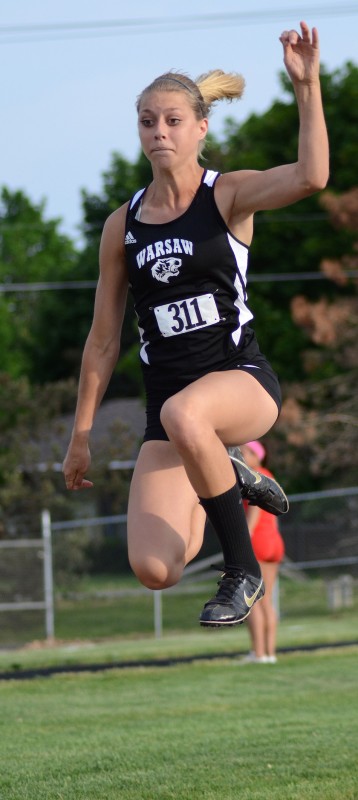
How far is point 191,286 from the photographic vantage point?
17.7 ft

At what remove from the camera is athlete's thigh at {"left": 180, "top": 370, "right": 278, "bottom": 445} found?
5156mm

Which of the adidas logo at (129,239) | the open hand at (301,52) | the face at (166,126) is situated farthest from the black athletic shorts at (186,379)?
the open hand at (301,52)

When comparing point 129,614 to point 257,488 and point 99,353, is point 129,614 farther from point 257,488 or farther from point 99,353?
point 99,353

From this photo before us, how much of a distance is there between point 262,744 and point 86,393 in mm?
2380

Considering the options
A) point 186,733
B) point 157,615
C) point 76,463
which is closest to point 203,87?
point 76,463

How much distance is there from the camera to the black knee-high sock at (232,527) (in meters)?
5.35

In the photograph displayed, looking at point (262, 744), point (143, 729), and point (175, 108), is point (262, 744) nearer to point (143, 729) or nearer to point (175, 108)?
point (143, 729)

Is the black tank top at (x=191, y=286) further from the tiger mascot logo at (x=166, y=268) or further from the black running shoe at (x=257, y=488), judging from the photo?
the black running shoe at (x=257, y=488)

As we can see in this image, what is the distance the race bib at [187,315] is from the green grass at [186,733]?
2002 mm

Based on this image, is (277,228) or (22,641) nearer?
(22,641)

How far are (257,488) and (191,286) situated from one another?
1.05m

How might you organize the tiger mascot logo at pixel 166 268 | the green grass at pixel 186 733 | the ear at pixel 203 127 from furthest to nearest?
the green grass at pixel 186 733 → the ear at pixel 203 127 → the tiger mascot logo at pixel 166 268

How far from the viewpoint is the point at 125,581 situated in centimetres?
2348

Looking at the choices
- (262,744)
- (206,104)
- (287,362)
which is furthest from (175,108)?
(287,362)
